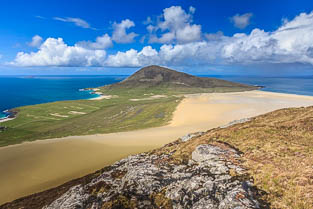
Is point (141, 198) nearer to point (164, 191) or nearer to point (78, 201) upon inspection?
point (164, 191)

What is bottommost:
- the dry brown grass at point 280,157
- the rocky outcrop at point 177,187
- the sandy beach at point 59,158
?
the sandy beach at point 59,158

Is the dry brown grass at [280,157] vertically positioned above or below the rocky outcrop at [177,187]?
above

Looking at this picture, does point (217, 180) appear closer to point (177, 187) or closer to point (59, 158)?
point (177, 187)

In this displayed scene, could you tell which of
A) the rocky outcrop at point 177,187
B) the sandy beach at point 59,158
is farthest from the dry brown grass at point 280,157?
the sandy beach at point 59,158

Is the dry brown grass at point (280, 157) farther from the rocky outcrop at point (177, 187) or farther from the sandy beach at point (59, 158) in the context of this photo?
the sandy beach at point (59, 158)

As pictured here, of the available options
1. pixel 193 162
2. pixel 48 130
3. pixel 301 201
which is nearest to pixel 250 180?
pixel 301 201

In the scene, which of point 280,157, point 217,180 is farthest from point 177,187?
point 280,157

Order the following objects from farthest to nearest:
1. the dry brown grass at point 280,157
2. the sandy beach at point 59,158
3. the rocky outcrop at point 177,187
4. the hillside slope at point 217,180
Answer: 1. the sandy beach at point 59,158
2. the rocky outcrop at point 177,187
3. the hillside slope at point 217,180
4. the dry brown grass at point 280,157

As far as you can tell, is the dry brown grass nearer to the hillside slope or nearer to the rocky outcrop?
the hillside slope
